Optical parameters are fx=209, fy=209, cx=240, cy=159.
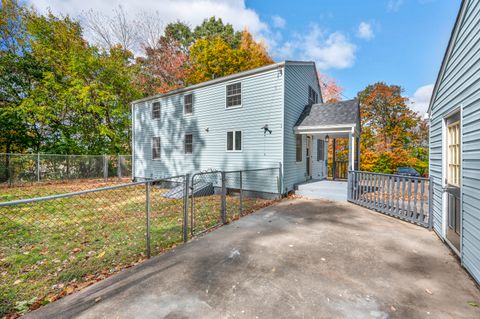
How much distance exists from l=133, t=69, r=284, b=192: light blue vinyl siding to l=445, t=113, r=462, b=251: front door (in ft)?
15.5

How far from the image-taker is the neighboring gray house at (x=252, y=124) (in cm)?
824

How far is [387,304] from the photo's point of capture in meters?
2.34

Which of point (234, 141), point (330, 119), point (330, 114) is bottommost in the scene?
point (234, 141)

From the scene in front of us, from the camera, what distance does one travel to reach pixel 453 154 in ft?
12.8

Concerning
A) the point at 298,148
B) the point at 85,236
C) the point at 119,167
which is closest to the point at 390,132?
the point at 298,148

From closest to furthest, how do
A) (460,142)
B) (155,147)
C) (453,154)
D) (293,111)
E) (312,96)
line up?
(460,142), (453,154), (293,111), (312,96), (155,147)

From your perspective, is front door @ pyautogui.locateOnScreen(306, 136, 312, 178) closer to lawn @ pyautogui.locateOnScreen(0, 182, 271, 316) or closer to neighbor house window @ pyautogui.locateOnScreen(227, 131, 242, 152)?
neighbor house window @ pyautogui.locateOnScreen(227, 131, 242, 152)

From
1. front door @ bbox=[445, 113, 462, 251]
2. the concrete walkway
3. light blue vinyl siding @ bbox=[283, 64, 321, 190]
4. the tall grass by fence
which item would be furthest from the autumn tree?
front door @ bbox=[445, 113, 462, 251]

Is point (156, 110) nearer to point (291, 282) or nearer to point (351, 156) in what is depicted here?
point (351, 156)

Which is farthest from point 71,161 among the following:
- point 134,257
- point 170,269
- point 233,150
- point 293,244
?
point 293,244

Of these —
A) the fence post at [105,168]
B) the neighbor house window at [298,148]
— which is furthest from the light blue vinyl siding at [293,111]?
the fence post at [105,168]

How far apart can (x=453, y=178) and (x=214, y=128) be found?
320 inches

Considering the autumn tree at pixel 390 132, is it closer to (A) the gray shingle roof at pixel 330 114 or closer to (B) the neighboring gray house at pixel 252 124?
(B) the neighboring gray house at pixel 252 124

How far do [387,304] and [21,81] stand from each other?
22.2 m
